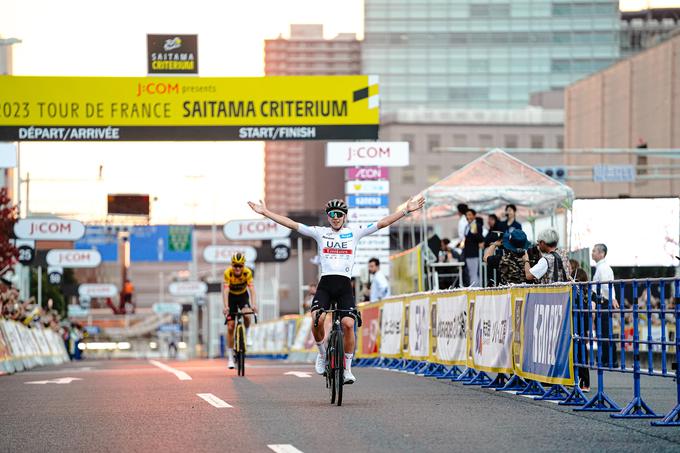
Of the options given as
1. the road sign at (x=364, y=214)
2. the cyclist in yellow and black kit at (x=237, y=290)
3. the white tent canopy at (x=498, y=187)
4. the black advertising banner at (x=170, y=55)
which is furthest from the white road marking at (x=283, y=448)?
the road sign at (x=364, y=214)

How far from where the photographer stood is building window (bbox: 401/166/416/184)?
16525 cm

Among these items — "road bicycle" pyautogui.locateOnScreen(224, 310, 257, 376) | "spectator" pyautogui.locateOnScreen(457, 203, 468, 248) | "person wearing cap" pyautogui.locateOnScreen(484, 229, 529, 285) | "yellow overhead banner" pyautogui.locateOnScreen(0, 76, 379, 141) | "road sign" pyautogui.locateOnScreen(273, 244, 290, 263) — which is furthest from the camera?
"road sign" pyautogui.locateOnScreen(273, 244, 290, 263)

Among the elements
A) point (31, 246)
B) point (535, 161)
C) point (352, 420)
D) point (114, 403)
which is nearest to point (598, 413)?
point (352, 420)

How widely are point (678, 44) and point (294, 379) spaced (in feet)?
207

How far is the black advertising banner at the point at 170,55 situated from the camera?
3803cm

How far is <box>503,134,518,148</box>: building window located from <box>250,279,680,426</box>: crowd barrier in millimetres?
139136

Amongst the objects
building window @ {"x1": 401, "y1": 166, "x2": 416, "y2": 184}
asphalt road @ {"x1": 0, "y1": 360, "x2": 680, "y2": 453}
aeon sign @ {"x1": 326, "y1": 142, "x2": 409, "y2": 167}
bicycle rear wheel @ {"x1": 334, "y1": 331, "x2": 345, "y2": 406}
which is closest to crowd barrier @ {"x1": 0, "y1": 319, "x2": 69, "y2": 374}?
aeon sign @ {"x1": 326, "y1": 142, "x2": 409, "y2": 167}

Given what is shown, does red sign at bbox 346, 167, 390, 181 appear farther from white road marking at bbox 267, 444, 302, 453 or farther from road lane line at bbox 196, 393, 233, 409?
white road marking at bbox 267, 444, 302, 453

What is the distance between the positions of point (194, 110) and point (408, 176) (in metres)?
129

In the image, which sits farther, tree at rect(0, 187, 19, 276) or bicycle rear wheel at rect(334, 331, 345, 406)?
tree at rect(0, 187, 19, 276)

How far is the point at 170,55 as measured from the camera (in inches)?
1502

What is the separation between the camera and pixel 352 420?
41.0ft

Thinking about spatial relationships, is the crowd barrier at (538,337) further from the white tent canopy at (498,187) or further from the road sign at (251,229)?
the road sign at (251,229)

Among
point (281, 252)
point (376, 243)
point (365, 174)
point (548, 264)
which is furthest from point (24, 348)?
point (376, 243)
